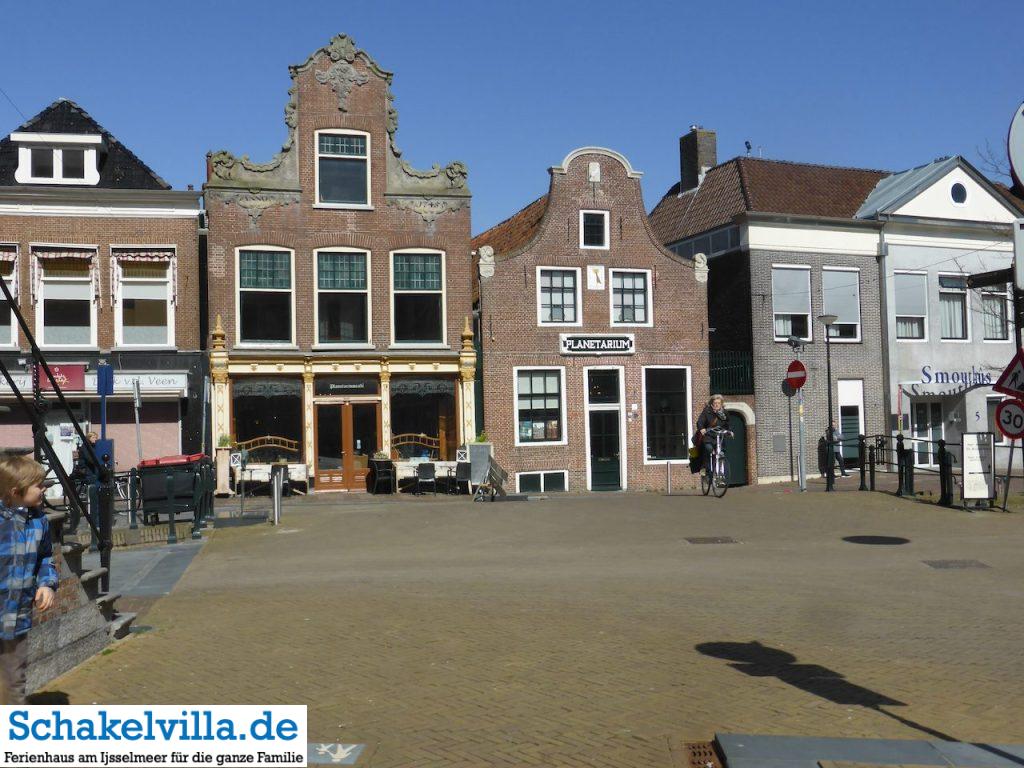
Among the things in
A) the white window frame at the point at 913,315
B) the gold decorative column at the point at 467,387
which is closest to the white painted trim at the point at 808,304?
the white window frame at the point at 913,315

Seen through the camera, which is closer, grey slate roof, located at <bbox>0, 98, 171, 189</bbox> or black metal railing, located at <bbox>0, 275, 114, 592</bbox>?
black metal railing, located at <bbox>0, 275, 114, 592</bbox>

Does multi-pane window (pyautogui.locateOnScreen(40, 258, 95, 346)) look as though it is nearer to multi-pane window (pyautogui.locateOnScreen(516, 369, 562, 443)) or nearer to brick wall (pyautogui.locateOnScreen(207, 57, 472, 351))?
brick wall (pyautogui.locateOnScreen(207, 57, 472, 351))

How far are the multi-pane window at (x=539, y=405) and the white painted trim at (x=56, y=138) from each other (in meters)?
12.5

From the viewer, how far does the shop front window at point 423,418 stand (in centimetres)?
2714

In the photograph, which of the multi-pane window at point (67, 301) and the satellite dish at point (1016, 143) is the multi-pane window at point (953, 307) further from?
the satellite dish at point (1016, 143)

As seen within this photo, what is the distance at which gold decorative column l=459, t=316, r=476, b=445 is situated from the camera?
89.4ft

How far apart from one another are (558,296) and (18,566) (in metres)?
23.8

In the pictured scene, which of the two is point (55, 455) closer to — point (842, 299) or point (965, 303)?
point (842, 299)

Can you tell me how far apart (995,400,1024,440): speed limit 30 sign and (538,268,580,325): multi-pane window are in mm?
18705

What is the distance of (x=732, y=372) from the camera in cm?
3044

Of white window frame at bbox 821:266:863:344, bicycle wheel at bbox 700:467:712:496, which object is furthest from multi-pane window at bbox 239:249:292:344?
white window frame at bbox 821:266:863:344

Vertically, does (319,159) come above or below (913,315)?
above

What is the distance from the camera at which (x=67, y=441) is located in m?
25.4

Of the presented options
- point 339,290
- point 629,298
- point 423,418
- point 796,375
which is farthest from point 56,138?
point 796,375
